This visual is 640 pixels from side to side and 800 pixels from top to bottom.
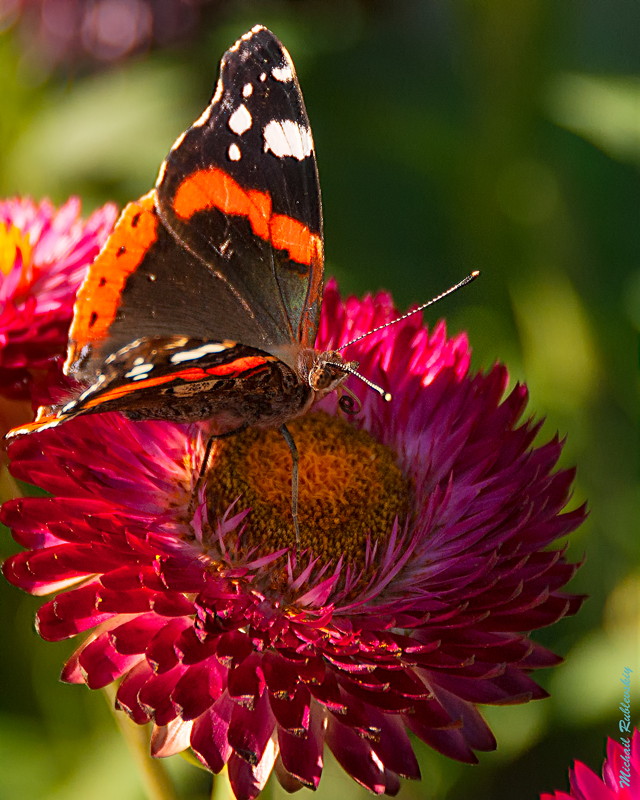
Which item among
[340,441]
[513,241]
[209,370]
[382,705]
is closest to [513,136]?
[513,241]

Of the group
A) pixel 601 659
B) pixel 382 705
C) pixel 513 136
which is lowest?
pixel 601 659

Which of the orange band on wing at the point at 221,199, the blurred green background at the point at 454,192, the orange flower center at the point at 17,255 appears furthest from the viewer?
the blurred green background at the point at 454,192

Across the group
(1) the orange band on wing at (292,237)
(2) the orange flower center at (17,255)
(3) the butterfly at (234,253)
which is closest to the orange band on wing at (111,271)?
(3) the butterfly at (234,253)

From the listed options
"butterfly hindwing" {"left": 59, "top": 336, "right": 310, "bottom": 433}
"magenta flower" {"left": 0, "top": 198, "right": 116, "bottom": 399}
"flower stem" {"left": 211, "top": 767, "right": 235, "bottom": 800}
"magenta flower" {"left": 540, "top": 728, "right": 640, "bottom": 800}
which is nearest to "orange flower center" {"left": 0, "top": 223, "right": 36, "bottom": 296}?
"magenta flower" {"left": 0, "top": 198, "right": 116, "bottom": 399}

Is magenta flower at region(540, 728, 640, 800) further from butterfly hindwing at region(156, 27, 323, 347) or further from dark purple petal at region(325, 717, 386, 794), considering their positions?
butterfly hindwing at region(156, 27, 323, 347)

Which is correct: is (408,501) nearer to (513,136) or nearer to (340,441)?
(340,441)

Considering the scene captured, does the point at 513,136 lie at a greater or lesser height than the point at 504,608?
greater

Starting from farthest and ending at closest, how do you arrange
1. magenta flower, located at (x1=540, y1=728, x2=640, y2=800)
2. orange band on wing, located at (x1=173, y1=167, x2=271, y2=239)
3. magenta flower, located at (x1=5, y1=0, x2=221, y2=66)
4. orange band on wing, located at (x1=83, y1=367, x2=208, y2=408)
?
magenta flower, located at (x1=5, y1=0, x2=221, y2=66) < orange band on wing, located at (x1=173, y1=167, x2=271, y2=239) < orange band on wing, located at (x1=83, y1=367, x2=208, y2=408) < magenta flower, located at (x1=540, y1=728, x2=640, y2=800)

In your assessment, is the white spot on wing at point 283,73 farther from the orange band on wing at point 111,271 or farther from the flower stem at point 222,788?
the flower stem at point 222,788
